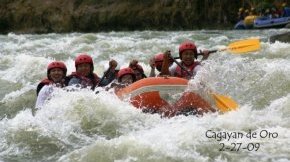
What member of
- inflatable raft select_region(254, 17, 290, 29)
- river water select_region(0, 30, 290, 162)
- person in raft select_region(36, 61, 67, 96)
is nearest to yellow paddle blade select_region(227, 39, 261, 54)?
river water select_region(0, 30, 290, 162)

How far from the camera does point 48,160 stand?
4.94 meters

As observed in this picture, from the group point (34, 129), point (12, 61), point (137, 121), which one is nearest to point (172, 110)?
point (137, 121)

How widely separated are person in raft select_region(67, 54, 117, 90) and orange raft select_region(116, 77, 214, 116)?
3.17 feet

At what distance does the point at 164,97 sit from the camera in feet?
20.5

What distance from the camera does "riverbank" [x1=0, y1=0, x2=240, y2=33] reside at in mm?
23516

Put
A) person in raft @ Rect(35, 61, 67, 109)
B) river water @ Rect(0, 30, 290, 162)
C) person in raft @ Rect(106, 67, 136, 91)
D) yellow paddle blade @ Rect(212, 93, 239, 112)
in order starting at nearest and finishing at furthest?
river water @ Rect(0, 30, 290, 162)
yellow paddle blade @ Rect(212, 93, 239, 112)
person in raft @ Rect(35, 61, 67, 109)
person in raft @ Rect(106, 67, 136, 91)

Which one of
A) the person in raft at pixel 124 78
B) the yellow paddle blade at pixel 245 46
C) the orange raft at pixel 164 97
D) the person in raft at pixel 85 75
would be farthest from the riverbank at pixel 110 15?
the orange raft at pixel 164 97

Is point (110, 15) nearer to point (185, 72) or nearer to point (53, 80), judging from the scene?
point (185, 72)

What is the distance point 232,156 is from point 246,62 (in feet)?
17.5

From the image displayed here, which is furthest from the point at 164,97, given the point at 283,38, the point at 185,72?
the point at 283,38

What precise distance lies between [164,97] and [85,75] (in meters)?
1.44

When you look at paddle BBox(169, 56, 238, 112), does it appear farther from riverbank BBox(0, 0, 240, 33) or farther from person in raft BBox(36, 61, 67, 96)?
riverbank BBox(0, 0, 240, 33)

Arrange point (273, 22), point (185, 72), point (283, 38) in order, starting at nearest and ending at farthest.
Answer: point (185, 72) → point (283, 38) → point (273, 22)

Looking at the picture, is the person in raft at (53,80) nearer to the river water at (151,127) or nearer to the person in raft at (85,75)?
the person in raft at (85,75)
